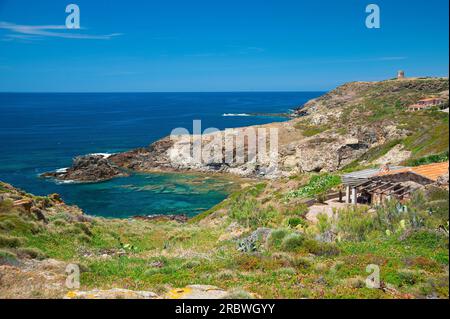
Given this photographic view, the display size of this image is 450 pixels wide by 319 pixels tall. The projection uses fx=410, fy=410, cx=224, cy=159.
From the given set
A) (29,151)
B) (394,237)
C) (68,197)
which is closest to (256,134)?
(68,197)

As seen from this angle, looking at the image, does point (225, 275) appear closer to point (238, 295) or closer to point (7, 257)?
point (238, 295)

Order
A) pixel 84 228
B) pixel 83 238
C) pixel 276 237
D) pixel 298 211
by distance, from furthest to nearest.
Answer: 1. pixel 298 211
2. pixel 84 228
3. pixel 83 238
4. pixel 276 237

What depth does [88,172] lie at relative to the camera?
66688 millimetres

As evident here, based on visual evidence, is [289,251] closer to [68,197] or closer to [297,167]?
[68,197]

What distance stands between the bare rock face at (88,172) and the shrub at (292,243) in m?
55.8

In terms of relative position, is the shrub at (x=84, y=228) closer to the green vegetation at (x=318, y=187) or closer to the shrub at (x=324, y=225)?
the shrub at (x=324, y=225)

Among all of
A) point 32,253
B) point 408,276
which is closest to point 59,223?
point 32,253

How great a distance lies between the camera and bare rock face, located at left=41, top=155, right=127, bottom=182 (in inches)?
2586

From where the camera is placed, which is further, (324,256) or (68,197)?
(68,197)

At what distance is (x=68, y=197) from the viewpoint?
183 feet

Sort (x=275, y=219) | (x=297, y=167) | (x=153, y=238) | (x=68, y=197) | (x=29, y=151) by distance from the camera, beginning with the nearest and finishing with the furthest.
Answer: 1. (x=275, y=219)
2. (x=153, y=238)
3. (x=68, y=197)
4. (x=297, y=167)
5. (x=29, y=151)

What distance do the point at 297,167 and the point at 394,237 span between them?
55028mm

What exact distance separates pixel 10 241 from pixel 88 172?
173 ft

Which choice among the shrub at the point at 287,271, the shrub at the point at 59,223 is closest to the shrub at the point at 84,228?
the shrub at the point at 59,223
